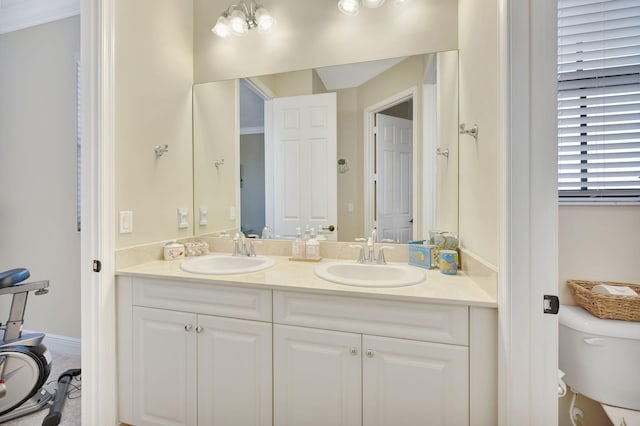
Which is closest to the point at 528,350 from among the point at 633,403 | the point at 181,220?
the point at 633,403

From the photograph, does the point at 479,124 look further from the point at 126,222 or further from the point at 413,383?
the point at 126,222

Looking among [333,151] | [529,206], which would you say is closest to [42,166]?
[333,151]

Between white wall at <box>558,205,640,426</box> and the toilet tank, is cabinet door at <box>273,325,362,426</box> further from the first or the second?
white wall at <box>558,205,640,426</box>

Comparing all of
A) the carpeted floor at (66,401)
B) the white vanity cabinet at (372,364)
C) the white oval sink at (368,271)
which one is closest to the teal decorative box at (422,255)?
the white oval sink at (368,271)

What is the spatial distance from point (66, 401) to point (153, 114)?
1.75 meters

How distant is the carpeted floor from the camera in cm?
156

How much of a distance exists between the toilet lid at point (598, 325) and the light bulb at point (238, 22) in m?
2.23

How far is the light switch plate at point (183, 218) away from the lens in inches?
74.6

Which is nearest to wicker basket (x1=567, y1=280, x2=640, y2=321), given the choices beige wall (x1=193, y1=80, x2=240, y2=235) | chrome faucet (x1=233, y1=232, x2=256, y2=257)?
chrome faucet (x1=233, y1=232, x2=256, y2=257)

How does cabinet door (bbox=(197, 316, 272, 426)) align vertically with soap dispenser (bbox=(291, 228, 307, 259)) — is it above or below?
below

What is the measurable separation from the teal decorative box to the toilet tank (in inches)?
22.4

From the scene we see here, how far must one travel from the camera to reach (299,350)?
1193 mm

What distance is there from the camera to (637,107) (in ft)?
4.25

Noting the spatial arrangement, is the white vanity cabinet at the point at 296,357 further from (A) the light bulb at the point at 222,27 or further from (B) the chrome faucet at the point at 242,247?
(A) the light bulb at the point at 222,27
